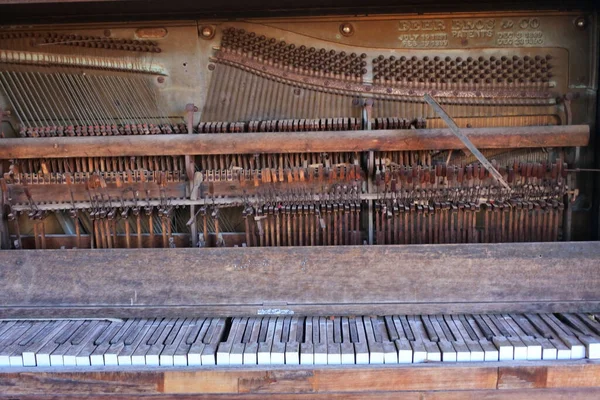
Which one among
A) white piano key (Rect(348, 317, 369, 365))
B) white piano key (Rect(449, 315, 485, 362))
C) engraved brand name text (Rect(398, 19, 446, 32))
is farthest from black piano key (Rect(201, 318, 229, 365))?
engraved brand name text (Rect(398, 19, 446, 32))

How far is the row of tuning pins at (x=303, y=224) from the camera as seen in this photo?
2.56 m

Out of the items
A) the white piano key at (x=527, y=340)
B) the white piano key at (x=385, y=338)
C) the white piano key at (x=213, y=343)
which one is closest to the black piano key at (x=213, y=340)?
the white piano key at (x=213, y=343)

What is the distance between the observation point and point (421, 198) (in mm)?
2555

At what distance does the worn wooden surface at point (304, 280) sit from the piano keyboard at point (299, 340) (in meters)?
0.07

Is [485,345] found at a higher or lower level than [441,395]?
higher

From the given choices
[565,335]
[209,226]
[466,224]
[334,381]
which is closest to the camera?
[334,381]

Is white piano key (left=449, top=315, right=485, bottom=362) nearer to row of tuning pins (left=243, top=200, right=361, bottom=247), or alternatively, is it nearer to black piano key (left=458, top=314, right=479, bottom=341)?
black piano key (left=458, top=314, right=479, bottom=341)

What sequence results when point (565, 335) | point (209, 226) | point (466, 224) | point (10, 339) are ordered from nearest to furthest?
point (565, 335), point (10, 339), point (466, 224), point (209, 226)

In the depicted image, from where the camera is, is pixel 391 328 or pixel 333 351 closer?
pixel 333 351

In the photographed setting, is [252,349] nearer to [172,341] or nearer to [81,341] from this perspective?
[172,341]

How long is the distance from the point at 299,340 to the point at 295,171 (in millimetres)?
860

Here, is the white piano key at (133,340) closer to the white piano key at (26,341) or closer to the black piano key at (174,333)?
the black piano key at (174,333)

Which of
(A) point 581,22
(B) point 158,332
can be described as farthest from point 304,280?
(A) point 581,22

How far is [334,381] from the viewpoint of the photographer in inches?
80.9
